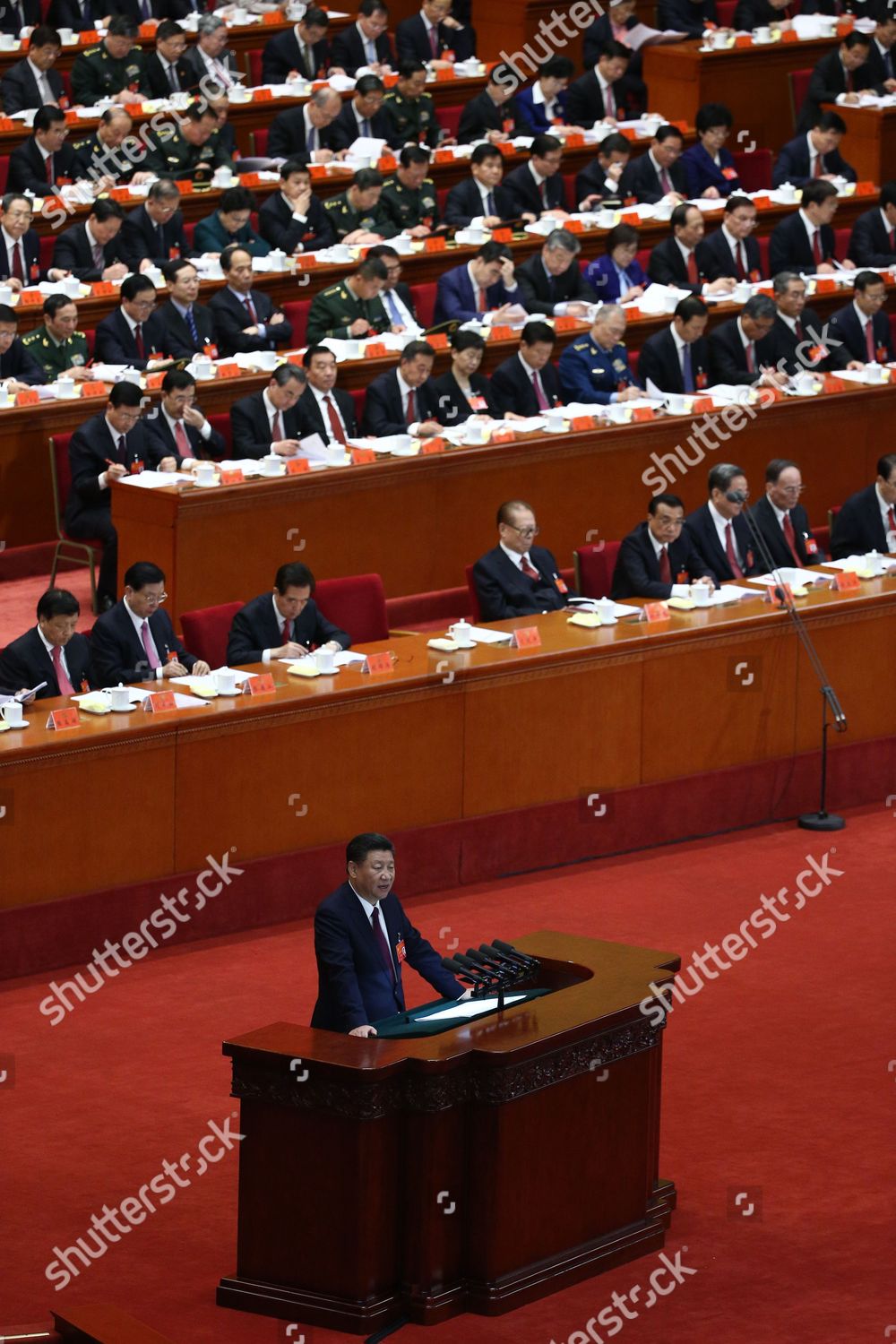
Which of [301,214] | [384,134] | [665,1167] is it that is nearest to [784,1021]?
[665,1167]

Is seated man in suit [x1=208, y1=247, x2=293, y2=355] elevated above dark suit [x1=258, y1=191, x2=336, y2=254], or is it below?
below

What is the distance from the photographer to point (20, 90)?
13.4 meters

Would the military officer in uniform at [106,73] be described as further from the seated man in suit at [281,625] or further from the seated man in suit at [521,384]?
the seated man in suit at [281,625]

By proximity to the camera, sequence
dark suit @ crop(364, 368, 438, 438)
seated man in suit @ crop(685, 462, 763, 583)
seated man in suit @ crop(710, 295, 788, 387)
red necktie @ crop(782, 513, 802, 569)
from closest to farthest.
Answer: seated man in suit @ crop(685, 462, 763, 583)
red necktie @ crop(782, 513, 802, 569)
dark suit @ crop(364, 368, 438, 438)
seated man in suit @ crop(710, 295, 788, 387)

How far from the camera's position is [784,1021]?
7297 millimetres

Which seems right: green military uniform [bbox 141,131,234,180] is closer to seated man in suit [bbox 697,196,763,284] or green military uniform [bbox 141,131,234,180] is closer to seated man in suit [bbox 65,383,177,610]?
seated man in suit [bbox 697,196,763,284]

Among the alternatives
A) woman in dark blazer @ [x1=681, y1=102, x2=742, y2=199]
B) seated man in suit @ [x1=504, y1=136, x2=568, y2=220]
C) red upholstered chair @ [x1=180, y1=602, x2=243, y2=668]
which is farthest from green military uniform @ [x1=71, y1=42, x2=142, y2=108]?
red upholstered chair @ [x1=180, y1=602, x2=243, y2=668]

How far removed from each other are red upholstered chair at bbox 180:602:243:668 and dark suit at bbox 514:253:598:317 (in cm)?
391

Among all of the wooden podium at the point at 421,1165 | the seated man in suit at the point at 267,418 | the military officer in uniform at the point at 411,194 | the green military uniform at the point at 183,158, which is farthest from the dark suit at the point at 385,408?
the wooden podium at the point at 421,1165

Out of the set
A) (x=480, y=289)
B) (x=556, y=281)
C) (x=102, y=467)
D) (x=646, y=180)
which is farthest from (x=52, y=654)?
(x=646, y=180)

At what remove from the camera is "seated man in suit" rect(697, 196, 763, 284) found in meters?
12.7

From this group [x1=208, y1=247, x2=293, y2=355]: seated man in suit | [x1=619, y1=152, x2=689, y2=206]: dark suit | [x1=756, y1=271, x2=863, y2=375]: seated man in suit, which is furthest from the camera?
[x1=619, y1=152, x2=689, y2=206]: dark suit

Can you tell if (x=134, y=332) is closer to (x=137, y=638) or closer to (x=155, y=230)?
(x=155, y=230)

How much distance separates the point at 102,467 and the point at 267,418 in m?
0.74
